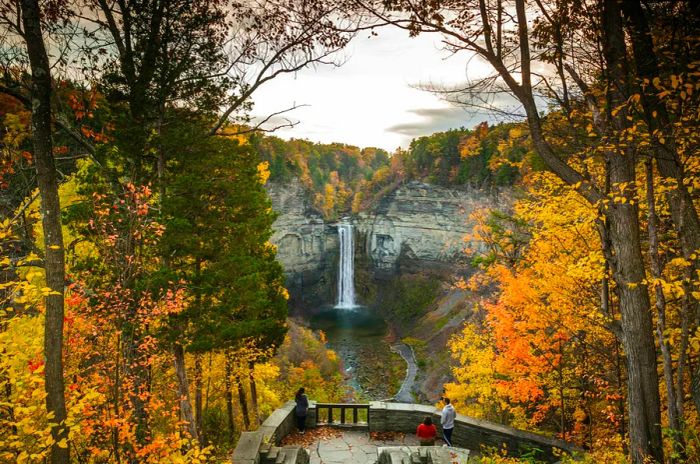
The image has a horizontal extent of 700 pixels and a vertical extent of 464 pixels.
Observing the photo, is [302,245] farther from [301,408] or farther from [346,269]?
[301,408]

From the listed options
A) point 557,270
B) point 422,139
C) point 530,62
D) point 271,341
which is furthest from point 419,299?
point 530,62

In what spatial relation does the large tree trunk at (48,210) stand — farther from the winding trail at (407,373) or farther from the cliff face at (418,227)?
the cliff face at (418,227)

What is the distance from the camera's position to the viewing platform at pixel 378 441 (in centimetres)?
835

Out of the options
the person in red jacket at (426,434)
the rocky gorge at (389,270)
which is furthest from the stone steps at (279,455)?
the rocky gorge at (389,270)

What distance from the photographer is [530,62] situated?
673 centimetres

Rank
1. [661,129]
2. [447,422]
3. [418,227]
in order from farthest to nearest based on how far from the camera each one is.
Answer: [418,227] < [447,422] < [661,129]

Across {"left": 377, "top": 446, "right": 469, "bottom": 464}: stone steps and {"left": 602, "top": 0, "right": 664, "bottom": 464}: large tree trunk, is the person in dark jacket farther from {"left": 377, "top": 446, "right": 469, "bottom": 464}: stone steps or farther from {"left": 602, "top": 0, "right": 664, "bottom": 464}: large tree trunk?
{"left": 602, "top": 0, "right": 664, "bottom": 464}: large tree trunk

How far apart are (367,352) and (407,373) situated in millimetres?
7093

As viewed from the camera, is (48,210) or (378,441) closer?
(48,210)

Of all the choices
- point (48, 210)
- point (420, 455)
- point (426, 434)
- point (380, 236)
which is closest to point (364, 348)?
point (380, 236)

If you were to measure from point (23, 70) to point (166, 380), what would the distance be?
11.6 metres

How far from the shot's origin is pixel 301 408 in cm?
1104

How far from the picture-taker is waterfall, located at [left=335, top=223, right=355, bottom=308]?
63219 millimetres

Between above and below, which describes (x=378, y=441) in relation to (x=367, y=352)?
above
